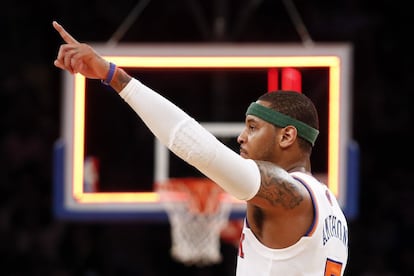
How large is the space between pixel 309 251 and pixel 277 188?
27cm

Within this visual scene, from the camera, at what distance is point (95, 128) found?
22.1ft

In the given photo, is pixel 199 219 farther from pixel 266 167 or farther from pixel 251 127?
pixel 266 167

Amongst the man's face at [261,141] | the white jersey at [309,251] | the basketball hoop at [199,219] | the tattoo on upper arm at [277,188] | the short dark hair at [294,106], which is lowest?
the basketball hoop at [199,219]

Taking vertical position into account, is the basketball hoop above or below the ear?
below

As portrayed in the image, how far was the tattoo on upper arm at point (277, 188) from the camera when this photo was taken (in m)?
2.90

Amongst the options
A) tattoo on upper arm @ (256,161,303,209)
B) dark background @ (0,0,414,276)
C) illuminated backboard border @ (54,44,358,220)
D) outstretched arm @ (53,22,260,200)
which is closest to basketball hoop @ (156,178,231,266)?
illuminated backboard border @ (54,44,358,220)

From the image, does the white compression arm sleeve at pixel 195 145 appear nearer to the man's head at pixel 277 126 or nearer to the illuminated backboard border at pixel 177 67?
the man's head at pixel 277 126

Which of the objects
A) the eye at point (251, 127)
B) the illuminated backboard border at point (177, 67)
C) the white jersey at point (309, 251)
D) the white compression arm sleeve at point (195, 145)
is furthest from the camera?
the illuminated backboard border at point (177, 67)

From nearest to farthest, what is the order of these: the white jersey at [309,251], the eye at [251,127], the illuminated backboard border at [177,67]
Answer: the white jersey at [309,251] → the eye at [251,127] → the illuminated backboard border at [177,67]

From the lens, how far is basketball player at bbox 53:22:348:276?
284 centimetres

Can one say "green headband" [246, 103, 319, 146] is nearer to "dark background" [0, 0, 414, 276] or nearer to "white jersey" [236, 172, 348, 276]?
"white jersey" [236, 172, 348, 276]

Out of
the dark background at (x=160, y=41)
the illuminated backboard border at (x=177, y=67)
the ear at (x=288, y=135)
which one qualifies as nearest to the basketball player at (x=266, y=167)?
the ear at (x=288, y=135)

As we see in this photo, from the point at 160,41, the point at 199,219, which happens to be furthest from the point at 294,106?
the point at 160,41

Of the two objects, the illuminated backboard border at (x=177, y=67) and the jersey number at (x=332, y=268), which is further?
the illuminated backboard border at (x=177, y=67)
